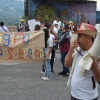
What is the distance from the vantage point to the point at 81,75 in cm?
286

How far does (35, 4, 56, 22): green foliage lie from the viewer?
24469mm

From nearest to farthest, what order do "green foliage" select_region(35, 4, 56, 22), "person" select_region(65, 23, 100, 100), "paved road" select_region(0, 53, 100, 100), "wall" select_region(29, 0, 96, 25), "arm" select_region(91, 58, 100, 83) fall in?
"arm" select_region(91, 58, 100, 83) → "person" select_region(65, 23, 100, 100) → "paved road" select_region(0, 53, 100, 100) → "green foliage" select_region(35, 4, 56, 22) → "wall" select_region(29, 0, 96, 25)

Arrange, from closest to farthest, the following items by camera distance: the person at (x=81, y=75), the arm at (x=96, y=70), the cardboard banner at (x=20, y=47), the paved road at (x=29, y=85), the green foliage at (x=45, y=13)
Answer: the arm at (x=96, y=70)
the person at (x=81, y=75)
the paved road at (x=29, y=85)
the cardboard banner at (x=20, y=47)
the green foliage at (x=45, y=13)

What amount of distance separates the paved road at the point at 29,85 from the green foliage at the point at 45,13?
1641 centimetres

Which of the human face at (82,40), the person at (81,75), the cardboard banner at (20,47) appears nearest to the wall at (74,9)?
the cardboard banner at (20,47)

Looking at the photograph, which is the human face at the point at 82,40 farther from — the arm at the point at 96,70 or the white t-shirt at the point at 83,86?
the arm at the point at 96,70

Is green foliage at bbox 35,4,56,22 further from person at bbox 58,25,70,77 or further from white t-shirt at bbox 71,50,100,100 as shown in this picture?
white t-shirt at bbox 71,50,100,100

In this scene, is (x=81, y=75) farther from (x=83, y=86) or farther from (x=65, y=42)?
(x=65, y=42)

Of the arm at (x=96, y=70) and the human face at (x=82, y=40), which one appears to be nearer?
the arm at (x=96, y=70)

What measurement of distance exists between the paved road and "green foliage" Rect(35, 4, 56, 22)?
16408 mm

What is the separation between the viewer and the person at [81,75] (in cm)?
282

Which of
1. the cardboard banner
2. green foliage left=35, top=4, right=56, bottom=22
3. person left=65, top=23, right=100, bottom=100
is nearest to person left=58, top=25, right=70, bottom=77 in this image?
the cardboard banner

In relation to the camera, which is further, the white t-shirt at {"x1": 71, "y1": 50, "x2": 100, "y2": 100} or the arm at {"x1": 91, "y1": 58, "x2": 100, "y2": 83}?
the white t-shirt at {"x1": 71, "y1": 50, "x2": 100, "y2": 100}

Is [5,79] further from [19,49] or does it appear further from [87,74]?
[87,74]
